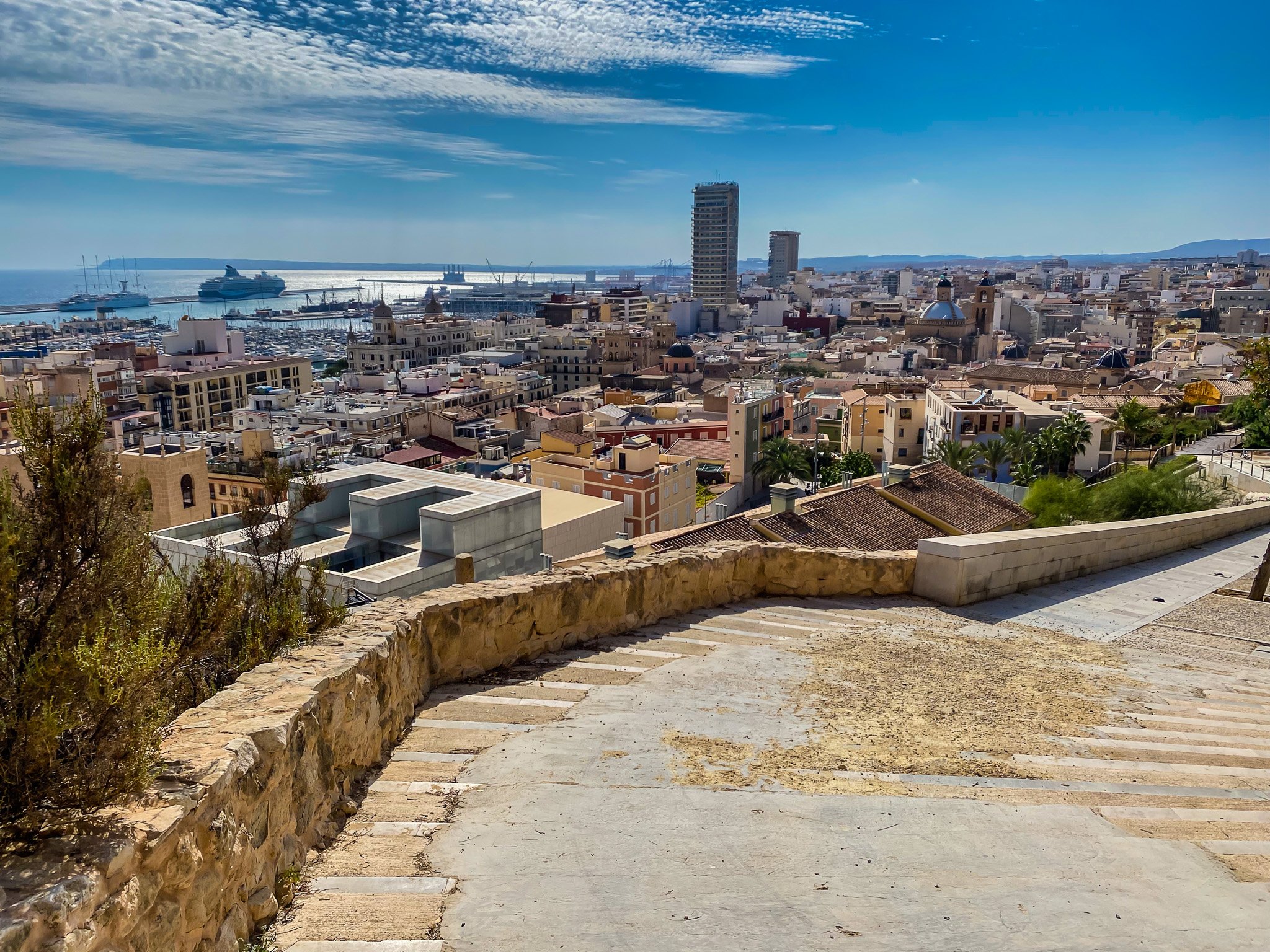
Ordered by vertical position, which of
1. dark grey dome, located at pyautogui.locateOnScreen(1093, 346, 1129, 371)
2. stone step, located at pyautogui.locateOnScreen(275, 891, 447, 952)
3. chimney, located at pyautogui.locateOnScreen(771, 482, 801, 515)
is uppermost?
stone step, located at pyautogui.locateOnScreen(275, 891, 447, 952)

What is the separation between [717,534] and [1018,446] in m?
26.8

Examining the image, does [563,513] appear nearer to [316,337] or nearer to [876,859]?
[876,859]

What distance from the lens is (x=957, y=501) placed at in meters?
21.6

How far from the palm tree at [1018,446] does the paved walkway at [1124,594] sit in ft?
93.0

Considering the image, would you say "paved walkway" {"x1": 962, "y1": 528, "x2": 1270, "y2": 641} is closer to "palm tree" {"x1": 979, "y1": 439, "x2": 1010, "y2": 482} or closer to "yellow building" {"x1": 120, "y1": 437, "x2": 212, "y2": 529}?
"yellow building" {"x1": 120, "y1": 437, "x2": 212, "y2": 529}

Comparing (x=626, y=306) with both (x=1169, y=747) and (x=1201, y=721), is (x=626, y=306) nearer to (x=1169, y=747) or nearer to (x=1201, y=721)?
(x=1201, y=721)

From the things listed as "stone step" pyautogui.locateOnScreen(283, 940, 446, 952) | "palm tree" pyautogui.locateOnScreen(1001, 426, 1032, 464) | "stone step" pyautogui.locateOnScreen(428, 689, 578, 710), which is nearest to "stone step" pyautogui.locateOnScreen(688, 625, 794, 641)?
"stone step" pyautogui.locateOnScreen(428, 689, 578, 710)

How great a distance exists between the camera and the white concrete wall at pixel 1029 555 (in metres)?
8.80

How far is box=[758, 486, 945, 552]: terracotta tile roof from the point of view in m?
17.9

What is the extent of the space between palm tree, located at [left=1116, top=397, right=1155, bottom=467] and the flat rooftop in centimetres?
3505

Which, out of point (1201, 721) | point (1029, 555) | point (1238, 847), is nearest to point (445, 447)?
point (1029, 555)

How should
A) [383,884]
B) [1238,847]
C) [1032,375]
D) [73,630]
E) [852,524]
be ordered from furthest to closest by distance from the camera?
1. [1032,375]
2. [852,524]
3. [1238,847]
4. [383,884]
5. [73,630]

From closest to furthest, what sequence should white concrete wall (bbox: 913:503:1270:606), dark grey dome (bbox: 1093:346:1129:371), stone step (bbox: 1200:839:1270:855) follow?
stone step (bbox: 1200:839:1270:855), white concrete wall (bbox: 913:503:1270:606), dark grey dome (bbox: 1093:346:1129:371)

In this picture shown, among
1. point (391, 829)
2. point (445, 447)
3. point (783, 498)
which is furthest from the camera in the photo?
point (445, 447)
